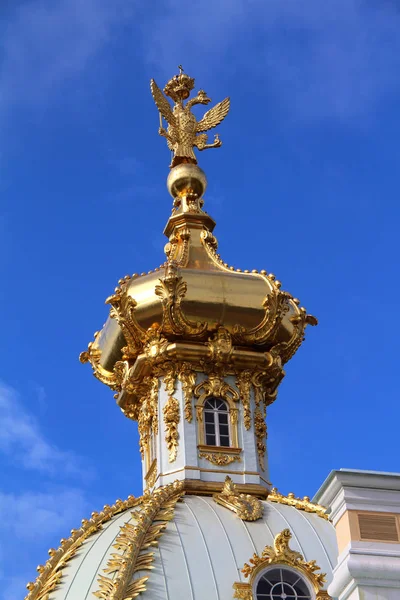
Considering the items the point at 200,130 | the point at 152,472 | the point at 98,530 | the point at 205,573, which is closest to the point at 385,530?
the point at 205,573

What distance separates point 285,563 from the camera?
23000 millimetres

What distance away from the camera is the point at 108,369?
2938cm

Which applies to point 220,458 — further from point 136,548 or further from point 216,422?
point 136,548

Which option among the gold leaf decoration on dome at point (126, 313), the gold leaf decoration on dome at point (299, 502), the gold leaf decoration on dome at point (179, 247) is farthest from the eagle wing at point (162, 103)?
the gold leaf decoration on dome at point (299, 502)

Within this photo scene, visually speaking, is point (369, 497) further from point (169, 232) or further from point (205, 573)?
point (169, 232)

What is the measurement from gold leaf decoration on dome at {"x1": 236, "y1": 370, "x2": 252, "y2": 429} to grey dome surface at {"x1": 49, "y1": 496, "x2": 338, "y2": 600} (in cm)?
270

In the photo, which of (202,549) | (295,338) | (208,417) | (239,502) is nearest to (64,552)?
(202,549)

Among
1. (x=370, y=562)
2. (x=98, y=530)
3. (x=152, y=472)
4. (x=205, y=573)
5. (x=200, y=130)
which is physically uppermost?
(x=200, y=130)

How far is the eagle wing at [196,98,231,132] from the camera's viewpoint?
32.1m

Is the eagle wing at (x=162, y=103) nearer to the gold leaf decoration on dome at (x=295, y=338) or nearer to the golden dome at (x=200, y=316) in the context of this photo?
the golden dome at (x=200, y=316)

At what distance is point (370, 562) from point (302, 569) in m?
6.75

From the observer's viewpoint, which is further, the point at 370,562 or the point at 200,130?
the point at 200,130

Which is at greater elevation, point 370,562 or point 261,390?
point 261,390

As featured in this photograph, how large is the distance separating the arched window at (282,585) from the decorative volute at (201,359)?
3470mm
